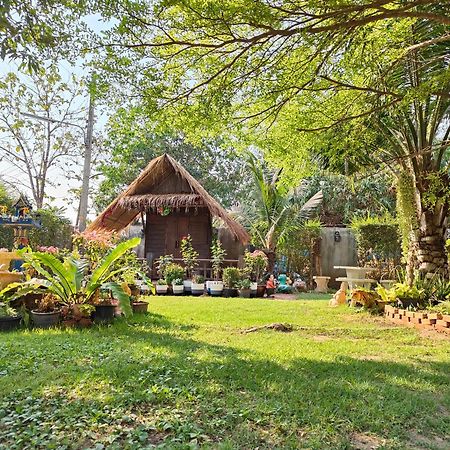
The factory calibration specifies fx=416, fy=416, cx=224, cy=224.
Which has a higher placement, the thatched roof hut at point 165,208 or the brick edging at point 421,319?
the thatched roof hut at point 165,208

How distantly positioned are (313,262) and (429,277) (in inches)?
336

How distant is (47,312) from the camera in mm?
6316

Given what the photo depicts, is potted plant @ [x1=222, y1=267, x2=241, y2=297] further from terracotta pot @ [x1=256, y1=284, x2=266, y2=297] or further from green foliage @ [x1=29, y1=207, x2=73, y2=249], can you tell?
green foliage @ [x1=29, y1=207, x2=73, y2=249]

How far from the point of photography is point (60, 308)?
647cm

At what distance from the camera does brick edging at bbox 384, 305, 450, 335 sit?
6.49 m

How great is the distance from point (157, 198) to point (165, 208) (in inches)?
23.1

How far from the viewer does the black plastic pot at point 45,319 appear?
620 centimetres

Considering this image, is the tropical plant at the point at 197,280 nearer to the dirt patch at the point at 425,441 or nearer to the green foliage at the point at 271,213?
the green foliage at the point at 271,213

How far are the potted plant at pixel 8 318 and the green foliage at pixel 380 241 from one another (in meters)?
11.6

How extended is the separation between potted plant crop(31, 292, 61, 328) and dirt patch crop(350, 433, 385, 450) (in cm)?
495

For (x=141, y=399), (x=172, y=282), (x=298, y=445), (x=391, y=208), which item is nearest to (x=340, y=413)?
(x=298, y=445)

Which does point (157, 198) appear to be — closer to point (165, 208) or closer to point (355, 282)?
point (165, 208)

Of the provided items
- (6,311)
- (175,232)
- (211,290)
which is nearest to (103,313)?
(6,311)

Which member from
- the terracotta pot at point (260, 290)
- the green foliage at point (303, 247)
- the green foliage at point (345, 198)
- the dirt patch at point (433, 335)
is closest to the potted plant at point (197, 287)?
the terracotta pot at point (260, 290)
